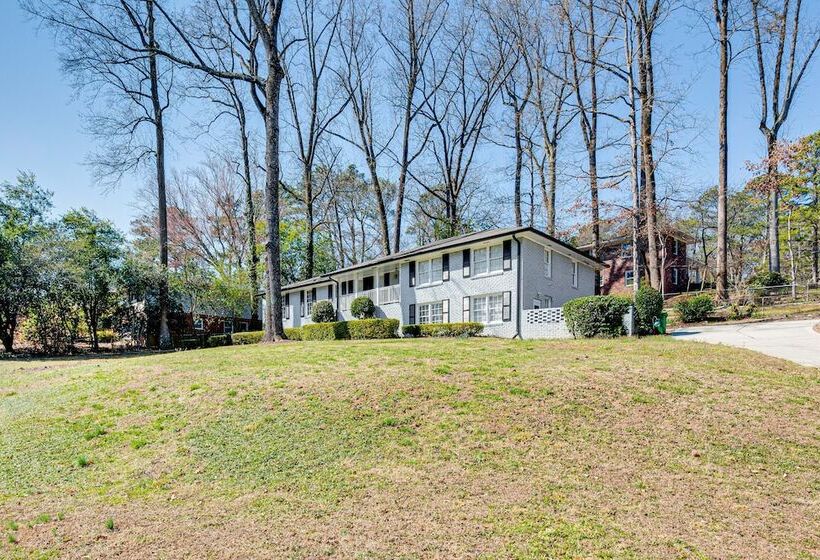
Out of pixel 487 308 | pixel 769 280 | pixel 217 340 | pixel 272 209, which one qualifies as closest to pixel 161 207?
pixel 217 340

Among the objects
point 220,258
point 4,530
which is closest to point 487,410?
point 4,530

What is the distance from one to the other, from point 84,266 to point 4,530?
19576mm

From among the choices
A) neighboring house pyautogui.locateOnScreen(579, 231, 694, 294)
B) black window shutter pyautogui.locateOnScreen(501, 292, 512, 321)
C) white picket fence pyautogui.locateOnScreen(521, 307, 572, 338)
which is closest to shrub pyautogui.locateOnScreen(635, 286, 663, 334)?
white picket fence pyautogui.locateOnScreen(521, 307, 572, 338)

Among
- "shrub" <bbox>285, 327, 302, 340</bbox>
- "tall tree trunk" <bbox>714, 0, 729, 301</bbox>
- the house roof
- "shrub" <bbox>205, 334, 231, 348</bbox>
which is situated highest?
"tall tree trunk" <bbox>714, 0, 729, 301</bbox>

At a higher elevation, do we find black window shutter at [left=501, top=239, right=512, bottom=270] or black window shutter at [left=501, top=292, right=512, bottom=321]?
black window shutter at [left=501, top=239, right=512, bottom=270]

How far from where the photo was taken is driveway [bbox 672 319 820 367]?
1013 centimetres

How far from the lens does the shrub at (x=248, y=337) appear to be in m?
23.5

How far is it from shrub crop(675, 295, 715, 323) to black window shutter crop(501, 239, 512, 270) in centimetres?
795

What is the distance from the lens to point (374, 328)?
785 inches

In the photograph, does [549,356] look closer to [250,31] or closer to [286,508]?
[286,508]

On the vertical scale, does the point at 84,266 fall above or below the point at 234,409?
above

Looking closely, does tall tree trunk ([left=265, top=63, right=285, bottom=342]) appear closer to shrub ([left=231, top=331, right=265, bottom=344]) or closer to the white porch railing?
shrub ([left=231, top=331, right=265, bottom=344])

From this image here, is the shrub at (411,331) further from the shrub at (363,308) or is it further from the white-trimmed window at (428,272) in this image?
the shrub at (363,308)

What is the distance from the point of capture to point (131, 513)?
4160 mm
